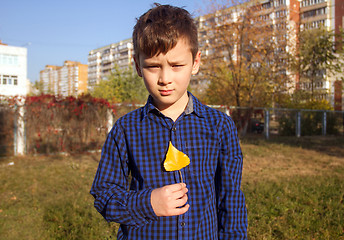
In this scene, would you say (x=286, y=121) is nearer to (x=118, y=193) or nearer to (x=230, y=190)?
(x=230, y=190)

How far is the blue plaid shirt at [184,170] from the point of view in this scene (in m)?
1.22

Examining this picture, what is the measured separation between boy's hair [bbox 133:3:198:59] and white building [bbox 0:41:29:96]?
163 feet

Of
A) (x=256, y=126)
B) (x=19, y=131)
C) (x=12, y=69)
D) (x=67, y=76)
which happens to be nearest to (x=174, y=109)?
(x=19, y=131)

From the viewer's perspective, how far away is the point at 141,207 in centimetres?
110

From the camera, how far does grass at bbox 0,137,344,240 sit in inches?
140

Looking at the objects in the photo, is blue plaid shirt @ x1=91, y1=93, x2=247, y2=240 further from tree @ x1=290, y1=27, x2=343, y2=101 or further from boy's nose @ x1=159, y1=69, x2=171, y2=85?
tree @ x1=290, y1=27, x2=343, y2=101

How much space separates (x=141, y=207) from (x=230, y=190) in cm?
43

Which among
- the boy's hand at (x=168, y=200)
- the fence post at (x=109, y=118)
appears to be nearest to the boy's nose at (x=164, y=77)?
the boy's hand at (x=168, y=200)

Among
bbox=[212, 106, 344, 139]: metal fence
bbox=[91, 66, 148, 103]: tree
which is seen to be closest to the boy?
bbox=[212, 106, 344, 139]: metal fence

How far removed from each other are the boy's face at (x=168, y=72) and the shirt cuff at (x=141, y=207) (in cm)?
39

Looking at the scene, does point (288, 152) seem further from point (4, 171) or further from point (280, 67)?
point (4, 171)

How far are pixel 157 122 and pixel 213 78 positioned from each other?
14706 millimetres

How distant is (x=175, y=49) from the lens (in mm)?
1206

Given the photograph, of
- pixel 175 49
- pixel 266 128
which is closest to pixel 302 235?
pixel 175 49
